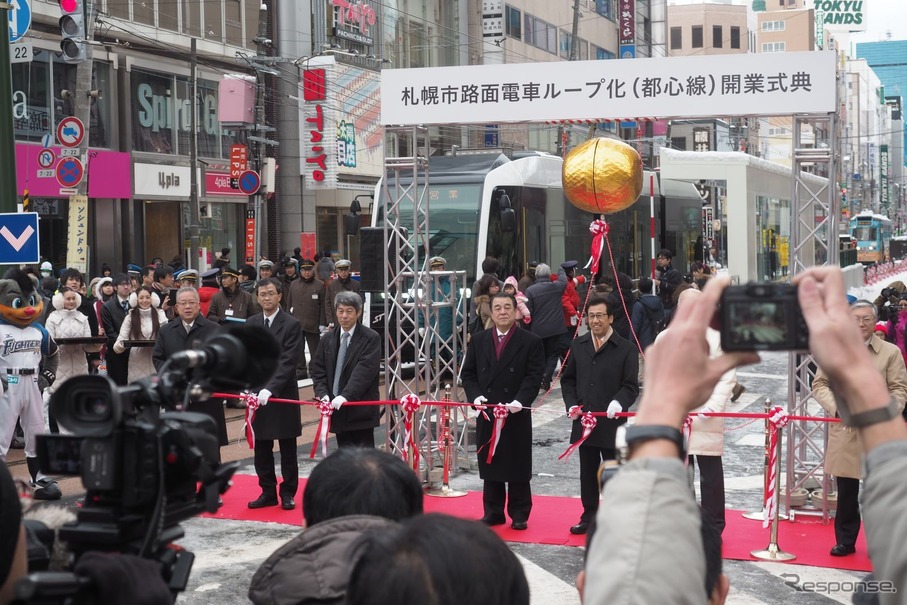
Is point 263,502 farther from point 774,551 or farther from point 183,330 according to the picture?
point 774,551

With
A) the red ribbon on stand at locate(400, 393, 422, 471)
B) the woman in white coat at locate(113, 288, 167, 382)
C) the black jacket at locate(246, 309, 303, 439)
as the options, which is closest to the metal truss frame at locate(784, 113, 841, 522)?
the red ribbon on stand at locate(400, 393, 422, 471)

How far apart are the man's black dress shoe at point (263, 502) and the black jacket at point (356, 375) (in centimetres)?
75

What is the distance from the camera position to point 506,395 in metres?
Answer: 9.09

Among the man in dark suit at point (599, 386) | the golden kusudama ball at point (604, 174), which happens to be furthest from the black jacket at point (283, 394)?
the golden kusudama ball at point (604, 174)

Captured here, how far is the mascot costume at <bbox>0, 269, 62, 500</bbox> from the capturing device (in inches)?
365

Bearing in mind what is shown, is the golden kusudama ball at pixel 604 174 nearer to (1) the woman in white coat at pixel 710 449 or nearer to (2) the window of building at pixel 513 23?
(1) the woman in white coat at pixel 710 449

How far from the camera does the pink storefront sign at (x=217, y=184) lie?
30.1m

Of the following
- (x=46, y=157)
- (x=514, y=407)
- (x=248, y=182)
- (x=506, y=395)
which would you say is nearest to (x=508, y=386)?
(x=506, y=395)

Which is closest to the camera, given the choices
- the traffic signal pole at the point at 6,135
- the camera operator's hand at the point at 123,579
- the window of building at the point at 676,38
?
the camera operator's hand at the point at 123,579

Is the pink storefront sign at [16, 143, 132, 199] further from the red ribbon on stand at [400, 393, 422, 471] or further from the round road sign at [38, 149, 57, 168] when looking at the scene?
the red ribbon on stand at [400, 393, 422, 471]

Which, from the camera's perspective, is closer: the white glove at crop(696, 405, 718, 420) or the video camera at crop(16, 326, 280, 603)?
the video camera at crop(16, 326, 280, 603)

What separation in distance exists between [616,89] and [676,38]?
8338cm

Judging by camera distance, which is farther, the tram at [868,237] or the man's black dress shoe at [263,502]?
the tram at [868,237]

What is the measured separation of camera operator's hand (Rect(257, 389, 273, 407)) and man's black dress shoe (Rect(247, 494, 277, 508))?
A: 2.48 ft
